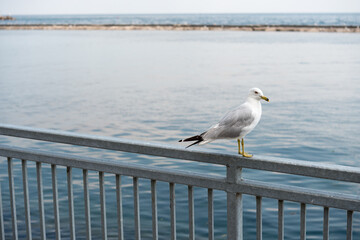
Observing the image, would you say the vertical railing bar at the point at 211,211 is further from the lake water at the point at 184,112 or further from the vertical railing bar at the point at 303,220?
the lake water at the point at 184,112

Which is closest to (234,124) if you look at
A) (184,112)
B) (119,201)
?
→ (119,201)

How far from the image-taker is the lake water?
7.75 meters

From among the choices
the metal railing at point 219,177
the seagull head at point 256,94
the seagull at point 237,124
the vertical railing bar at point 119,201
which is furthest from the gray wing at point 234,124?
the vertical railing bar at point 119,201

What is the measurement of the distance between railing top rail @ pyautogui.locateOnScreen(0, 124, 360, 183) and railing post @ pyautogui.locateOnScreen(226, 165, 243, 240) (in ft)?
0.16

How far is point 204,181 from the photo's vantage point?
295cm

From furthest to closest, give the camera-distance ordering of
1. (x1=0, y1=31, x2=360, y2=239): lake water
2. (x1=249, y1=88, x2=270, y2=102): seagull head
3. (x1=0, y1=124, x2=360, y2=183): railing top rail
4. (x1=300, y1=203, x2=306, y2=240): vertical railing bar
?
1. (x1=0, y1=31, x2=360, y2=239): lake water
2. (x1=249, y1=88, x2=270, y2=102): seagull head
3. (x1=300, y1=203, x2=306, y2=240): vertical railing bar
4. (x1=0, y1=124, x2=360, y2=183): railing top rail

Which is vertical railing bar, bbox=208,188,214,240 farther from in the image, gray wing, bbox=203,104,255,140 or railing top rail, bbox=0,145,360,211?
gray wing, bbox=203,104,255,140

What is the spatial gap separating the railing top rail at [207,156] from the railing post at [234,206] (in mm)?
49

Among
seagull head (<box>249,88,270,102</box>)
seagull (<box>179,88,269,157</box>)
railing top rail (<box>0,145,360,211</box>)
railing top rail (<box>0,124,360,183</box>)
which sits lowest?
railing top rail (<box>0,145,360,211</box>)

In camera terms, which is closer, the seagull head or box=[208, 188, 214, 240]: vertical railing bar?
box=[208, 188, 214, 240]: vertical railing bar

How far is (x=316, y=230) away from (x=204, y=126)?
679cm

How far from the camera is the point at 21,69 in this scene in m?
27.8

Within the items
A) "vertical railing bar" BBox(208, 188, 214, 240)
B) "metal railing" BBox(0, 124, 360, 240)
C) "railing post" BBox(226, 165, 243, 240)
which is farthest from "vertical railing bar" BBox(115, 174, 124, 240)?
"railing post" BBox(226, 165, 243, 240)

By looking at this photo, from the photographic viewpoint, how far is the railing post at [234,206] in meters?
2.87
